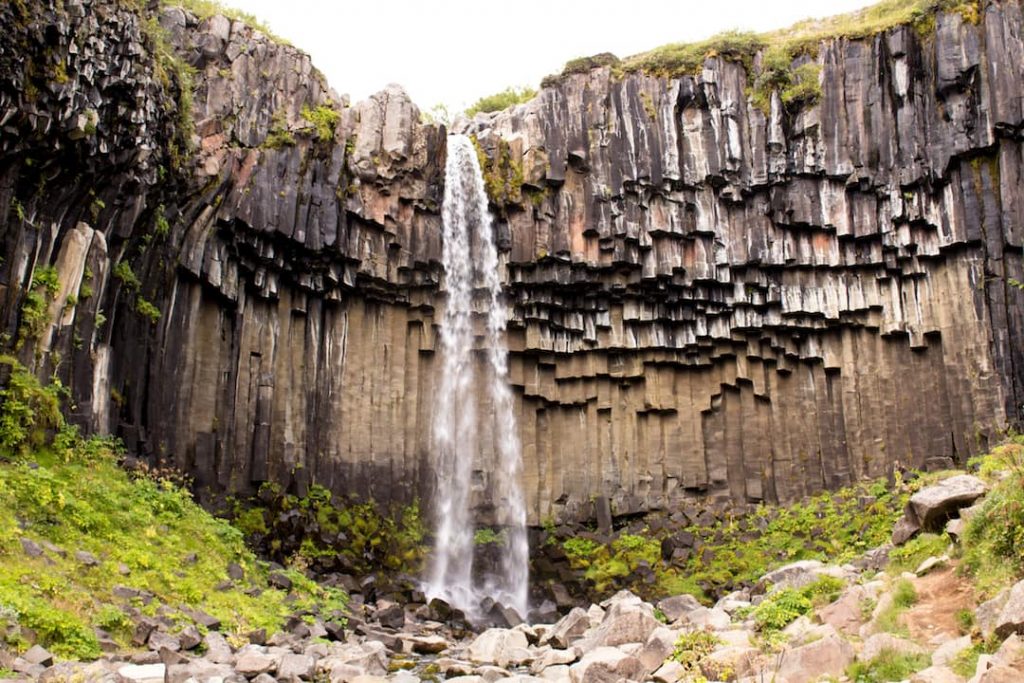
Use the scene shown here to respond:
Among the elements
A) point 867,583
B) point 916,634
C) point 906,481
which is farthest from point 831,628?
point 906,481

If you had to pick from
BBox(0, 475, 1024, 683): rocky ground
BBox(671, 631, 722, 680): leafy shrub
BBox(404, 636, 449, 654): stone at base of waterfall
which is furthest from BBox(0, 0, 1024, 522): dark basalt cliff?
BBox(671, 631, 722, 680): leafy shrub

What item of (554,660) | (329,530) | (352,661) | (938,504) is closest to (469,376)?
(329,530)

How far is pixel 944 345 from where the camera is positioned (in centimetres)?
2436

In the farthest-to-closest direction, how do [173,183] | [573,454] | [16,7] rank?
[573,454], [173,183], [16,7]

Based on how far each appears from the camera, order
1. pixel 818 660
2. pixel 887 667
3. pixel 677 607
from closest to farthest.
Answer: pixel 887 667 < pixel 818 660 < pixel 677 607

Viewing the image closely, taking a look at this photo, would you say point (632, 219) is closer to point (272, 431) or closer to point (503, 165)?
point (503, 165)

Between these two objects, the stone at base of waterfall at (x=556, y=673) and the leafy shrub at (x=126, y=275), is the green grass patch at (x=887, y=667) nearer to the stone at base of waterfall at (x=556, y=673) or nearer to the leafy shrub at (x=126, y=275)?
the stone at base of waterfall at (x=556, y=673)

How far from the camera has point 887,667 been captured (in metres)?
9.43

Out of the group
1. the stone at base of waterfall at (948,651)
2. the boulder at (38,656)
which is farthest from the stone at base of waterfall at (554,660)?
the boulder at (38,656)

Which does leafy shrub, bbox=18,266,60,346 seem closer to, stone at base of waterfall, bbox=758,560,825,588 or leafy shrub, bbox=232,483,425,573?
leafy shrub, bbox=232,483,425,573

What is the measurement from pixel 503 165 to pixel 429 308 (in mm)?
4514

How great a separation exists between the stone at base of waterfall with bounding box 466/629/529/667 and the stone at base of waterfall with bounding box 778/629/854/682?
19.0ft

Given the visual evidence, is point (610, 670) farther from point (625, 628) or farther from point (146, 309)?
point (146, 309)

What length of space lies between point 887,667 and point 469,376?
59.6 feet
